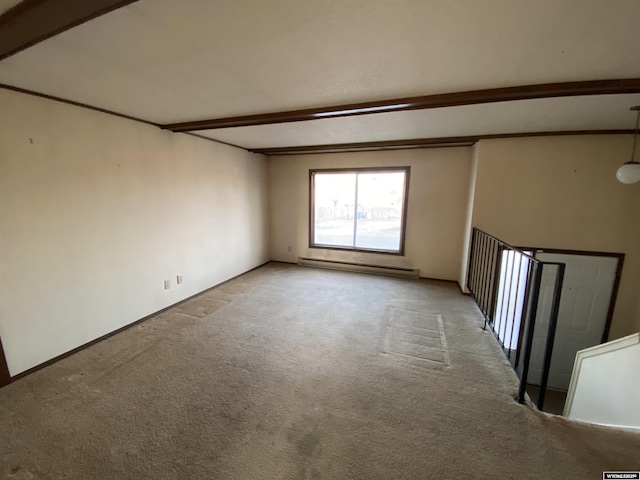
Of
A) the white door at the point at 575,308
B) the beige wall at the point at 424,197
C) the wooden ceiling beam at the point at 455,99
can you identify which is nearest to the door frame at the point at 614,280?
the white door at the point at 575,308

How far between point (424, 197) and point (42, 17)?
14.7 feet

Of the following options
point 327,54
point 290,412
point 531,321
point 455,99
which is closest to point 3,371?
point 290,412

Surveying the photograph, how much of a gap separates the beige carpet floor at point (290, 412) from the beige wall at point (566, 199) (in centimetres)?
171

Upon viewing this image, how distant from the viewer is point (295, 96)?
2154mm

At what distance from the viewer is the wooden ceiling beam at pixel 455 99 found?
1.80 m

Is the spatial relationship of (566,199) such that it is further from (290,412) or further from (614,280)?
(290,412)

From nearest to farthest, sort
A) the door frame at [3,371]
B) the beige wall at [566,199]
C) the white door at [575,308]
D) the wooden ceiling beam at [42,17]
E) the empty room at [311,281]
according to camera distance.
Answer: the wooden ceiling beam at [42,17]
the empty room at [311,281]
the door frame at [3,371]
the beige wall at [566,199]
the white door at [575,308]

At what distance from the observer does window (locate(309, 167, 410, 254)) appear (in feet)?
Result: 15.3

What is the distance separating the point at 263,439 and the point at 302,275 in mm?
3262

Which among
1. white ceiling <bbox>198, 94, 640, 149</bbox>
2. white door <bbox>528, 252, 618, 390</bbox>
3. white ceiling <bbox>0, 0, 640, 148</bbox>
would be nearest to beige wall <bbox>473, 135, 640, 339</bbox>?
white door <bbox>528, 252, 618, 390</bbox>

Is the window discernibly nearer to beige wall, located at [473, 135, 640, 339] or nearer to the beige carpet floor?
beige wall, located at [473, 135, 640, 339]

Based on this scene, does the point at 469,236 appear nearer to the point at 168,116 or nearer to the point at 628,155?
the point at 628,155

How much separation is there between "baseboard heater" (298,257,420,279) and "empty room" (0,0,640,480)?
0.31 m

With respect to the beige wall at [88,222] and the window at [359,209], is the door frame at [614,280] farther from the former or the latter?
the beige wall at [88,222]
